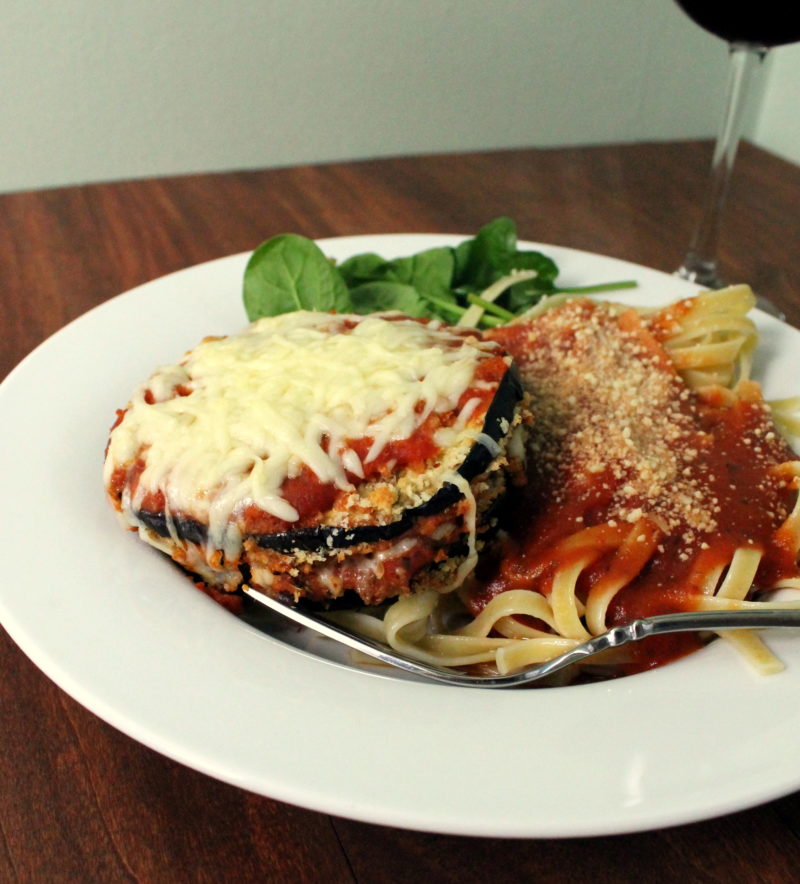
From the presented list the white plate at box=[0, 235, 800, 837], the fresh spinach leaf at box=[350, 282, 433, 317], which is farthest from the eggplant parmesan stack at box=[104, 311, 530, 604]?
the fresh spinach leaf at box=[350, 282, 433, 317]

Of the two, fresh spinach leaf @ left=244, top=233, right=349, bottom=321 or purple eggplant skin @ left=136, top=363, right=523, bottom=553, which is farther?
fresh spinach leaf @ left=244, top=233, right=349, bottom=321

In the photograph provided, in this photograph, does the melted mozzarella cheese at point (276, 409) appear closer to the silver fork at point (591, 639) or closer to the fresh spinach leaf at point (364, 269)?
the silver fork at point (591, 639)

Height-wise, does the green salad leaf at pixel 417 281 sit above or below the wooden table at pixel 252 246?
above

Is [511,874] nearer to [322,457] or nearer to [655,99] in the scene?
[322,457]

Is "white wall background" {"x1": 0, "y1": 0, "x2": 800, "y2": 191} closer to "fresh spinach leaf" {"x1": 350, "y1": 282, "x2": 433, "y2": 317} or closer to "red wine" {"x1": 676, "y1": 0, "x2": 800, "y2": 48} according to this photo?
"red wine" {"x1": 676, "y1": 0, "x2": 800, "y2": 48}

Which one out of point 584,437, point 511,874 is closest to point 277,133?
point 584,437

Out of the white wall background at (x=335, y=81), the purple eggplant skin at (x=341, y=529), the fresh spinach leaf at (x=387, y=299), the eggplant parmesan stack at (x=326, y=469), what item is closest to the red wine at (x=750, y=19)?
the fresh spinach leaf at (x=387, y=299)

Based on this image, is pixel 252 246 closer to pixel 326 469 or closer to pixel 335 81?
pixel 326 469
